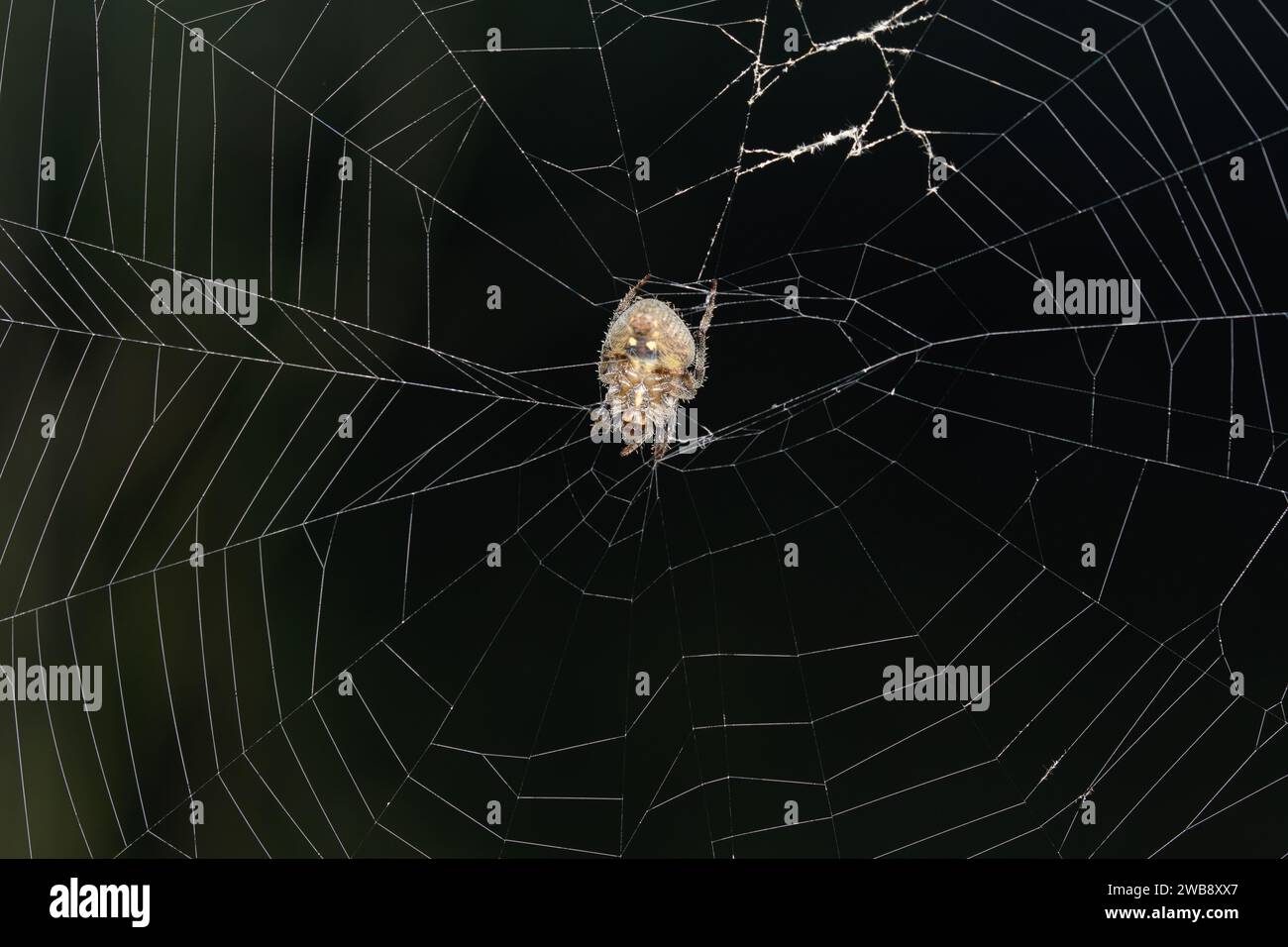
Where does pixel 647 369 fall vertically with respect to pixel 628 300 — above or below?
below

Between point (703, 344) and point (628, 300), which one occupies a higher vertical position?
point (628, 300)

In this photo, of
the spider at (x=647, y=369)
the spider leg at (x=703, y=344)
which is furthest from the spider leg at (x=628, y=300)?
the spider leg at (x=703, y=344)

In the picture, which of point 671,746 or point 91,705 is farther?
point 671,746

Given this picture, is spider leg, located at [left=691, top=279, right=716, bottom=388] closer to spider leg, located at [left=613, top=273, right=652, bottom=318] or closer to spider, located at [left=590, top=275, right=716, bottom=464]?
spider, located at [left=590, top=275, right=716, bottom=464]

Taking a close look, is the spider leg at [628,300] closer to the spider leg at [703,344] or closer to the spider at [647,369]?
the spider at [647,369]

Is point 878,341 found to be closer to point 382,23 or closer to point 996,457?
point 996,457

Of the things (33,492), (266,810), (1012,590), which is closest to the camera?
(33,492)

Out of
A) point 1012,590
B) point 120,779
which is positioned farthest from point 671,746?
point 120,779
